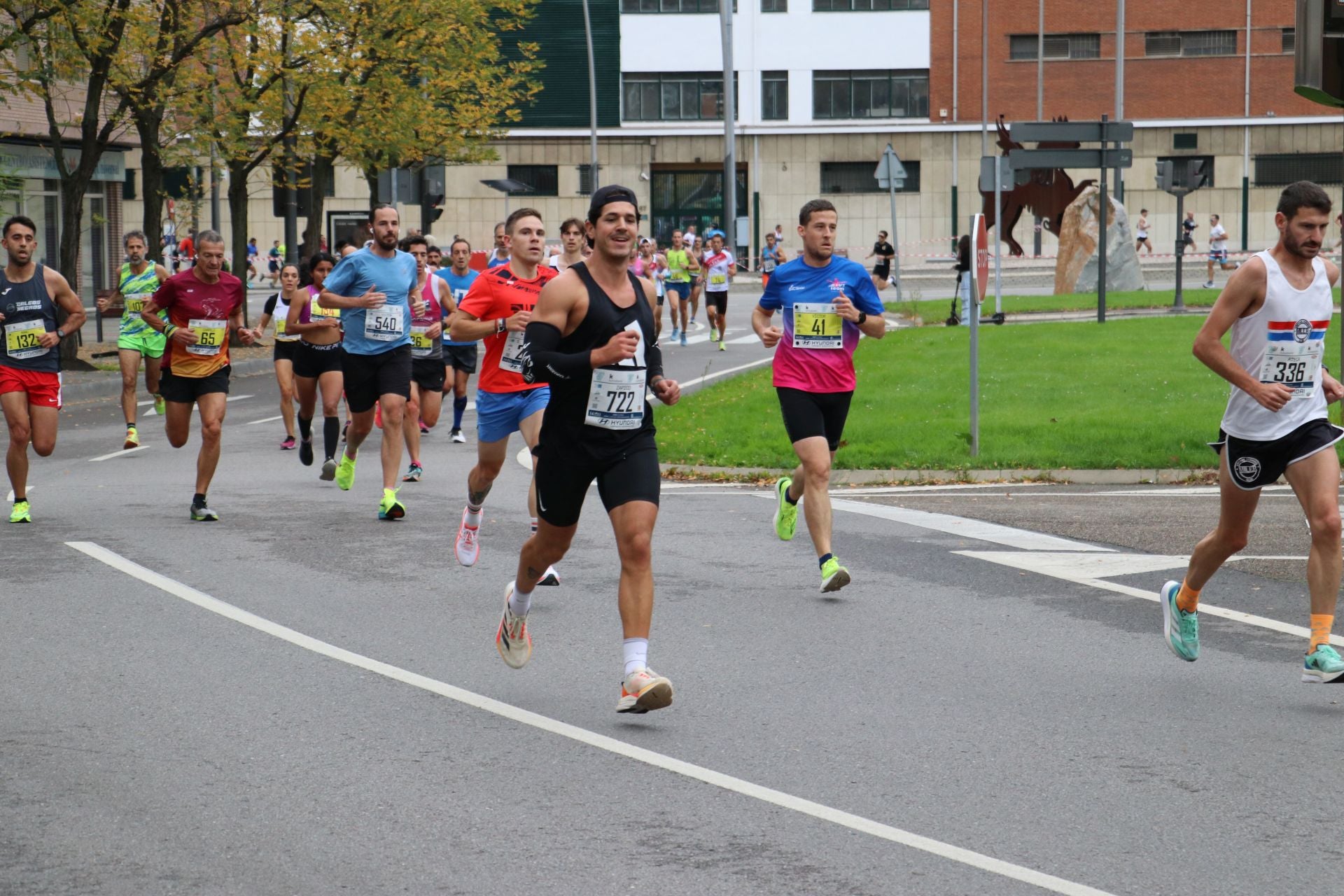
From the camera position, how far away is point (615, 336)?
6391mm

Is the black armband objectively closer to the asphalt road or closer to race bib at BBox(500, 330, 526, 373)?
the asphalt road

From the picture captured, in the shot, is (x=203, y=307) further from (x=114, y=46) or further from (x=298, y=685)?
(x=114, y=46)

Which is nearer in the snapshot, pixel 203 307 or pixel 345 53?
pixel 203 307

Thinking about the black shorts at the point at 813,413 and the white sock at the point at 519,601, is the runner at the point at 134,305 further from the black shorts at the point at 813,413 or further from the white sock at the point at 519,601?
the white sock at the point at 519,601

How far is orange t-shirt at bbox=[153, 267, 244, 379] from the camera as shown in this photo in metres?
12.1

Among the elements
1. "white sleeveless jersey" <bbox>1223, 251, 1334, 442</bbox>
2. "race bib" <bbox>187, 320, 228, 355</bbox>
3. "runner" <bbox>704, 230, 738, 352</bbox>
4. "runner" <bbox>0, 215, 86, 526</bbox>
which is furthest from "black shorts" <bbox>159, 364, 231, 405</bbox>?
"runner" <bbox>704, 230, 738, 352</bbox>

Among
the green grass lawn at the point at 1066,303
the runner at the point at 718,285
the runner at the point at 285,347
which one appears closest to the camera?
the runner at the point at 285,347

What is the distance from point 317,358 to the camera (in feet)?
48.5

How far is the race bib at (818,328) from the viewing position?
31.4 ft

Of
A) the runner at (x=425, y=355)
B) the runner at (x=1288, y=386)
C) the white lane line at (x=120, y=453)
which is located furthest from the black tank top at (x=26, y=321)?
the runner at (x=1288, y=386)

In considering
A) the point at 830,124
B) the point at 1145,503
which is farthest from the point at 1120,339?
the point at 830,124

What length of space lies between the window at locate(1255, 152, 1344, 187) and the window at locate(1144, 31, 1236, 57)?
4.01 meters

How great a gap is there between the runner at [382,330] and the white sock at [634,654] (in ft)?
18.2

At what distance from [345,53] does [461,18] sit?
453cm
